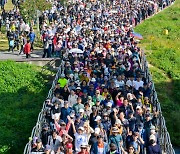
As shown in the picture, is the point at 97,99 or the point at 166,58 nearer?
the point at 97,99

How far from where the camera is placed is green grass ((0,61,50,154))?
A: 1888cm

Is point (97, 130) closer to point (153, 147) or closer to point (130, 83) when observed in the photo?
point (153, 147)

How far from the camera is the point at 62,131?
14.1 m

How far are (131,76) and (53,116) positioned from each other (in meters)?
4.88

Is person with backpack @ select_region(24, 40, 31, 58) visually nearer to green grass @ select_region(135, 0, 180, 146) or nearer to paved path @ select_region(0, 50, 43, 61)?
paved path @ select_region(0, 50, 43, 61)

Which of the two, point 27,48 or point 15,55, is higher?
point 27,48

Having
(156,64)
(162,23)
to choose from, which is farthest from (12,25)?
(162,23)

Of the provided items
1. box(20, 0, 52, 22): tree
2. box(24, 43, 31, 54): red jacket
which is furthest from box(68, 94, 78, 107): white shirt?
box(20, 0, 52, 22): tree

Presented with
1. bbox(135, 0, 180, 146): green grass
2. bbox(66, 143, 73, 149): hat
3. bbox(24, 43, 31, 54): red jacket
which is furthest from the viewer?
bbox(24, 43, 31, 54): red jacket

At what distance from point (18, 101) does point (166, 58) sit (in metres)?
13.2

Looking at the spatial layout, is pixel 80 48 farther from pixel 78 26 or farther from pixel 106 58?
pixel 78 26

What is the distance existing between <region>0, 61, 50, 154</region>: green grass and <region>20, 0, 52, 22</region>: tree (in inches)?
293

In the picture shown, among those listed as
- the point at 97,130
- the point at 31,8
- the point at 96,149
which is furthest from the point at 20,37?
the point at 96,149

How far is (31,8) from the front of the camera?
32688 millimetres
